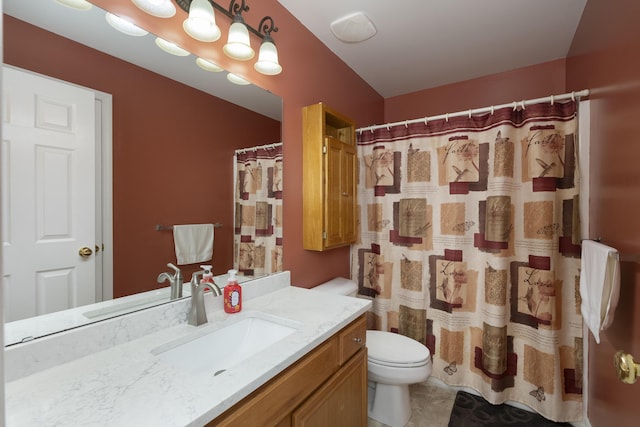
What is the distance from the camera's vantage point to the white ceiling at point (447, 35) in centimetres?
174

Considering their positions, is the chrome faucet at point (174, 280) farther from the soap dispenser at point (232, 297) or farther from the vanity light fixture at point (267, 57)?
the vanity light fixture at point (267, 57)

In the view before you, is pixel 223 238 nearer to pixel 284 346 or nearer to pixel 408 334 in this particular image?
Result: pixel 284 346

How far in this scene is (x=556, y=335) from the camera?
1.74 meters

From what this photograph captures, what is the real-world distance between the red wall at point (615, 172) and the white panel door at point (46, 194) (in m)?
1.94

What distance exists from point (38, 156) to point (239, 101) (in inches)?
34.4

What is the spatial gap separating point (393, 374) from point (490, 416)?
710mm

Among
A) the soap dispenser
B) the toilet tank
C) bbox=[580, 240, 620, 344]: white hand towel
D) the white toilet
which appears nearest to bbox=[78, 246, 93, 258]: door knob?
the soap dispenser

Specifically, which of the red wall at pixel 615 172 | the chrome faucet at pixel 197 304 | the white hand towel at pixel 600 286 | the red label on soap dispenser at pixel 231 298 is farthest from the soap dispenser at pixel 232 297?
the red wall at pixel 615 172

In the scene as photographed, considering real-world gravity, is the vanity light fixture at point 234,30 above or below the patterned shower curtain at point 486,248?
above

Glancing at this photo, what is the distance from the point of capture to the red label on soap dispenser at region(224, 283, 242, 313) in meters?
1.31

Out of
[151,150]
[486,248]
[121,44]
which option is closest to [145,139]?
[151,150]

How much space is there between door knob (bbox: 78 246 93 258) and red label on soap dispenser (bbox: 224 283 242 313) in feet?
1.67

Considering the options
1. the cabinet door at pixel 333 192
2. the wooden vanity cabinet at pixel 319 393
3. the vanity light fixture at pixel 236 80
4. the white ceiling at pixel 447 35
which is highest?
the white ceiling at pixel 447 35

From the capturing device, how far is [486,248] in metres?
1.90
